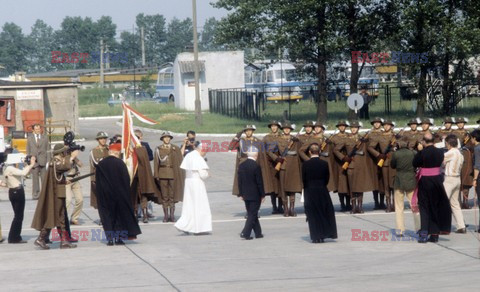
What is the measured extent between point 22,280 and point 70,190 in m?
5.83

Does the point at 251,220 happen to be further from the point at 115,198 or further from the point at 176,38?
the point at 176,38

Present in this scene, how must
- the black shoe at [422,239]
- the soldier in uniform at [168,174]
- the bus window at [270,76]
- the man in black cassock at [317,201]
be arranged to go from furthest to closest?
the bus window at [270,76], the soldier in uniform at [168,174], the man in black cassock at [317,201], the black shoe at [422,239]

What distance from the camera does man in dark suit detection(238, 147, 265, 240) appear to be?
16141mm

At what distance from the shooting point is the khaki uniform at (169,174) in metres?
18.5

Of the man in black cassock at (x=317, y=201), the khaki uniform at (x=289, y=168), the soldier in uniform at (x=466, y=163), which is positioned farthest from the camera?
the soldier in uniform at (x=466, y=163)

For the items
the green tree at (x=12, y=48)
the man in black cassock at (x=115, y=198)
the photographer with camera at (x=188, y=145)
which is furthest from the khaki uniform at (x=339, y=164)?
the green tree at (x=12, y=48)

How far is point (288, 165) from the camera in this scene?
1931 cm

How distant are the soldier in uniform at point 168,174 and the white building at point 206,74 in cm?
4523

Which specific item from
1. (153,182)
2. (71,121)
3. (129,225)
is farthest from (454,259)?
(71,121)

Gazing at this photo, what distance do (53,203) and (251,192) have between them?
3.25 meters

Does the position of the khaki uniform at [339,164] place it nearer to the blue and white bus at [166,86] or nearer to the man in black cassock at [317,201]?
the man in black cassock at [317,201]

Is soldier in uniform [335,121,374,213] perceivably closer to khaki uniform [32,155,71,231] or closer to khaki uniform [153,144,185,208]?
khaki uniform [153,144,185,208]

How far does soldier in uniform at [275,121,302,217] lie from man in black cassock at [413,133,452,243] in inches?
158

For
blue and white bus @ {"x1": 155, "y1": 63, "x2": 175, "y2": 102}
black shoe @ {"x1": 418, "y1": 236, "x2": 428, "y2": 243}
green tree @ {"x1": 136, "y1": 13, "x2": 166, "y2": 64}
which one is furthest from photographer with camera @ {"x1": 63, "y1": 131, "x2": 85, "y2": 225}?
green tree @ {"x1": 136, "y1": 13, "x2": 166, "y2": 64}
